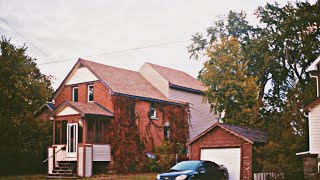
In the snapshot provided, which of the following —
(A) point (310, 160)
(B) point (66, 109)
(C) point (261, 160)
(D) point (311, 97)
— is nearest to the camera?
(A) point (310, 160)

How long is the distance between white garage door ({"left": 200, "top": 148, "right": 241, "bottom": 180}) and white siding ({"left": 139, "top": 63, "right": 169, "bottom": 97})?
12.9 meters

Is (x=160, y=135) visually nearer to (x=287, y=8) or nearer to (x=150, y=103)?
(x=150, y=103)

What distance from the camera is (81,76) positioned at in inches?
1542

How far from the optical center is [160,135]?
4047cm

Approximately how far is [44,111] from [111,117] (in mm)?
8977

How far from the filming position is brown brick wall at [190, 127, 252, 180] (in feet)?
91.4

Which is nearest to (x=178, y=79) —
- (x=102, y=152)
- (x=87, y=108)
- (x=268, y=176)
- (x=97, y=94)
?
(x=97, y=94)

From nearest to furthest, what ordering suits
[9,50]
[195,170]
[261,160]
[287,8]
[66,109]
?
1. [195,170]
2. [261,160]
3. [66,109]
4. [9,50]
5. [287,8]

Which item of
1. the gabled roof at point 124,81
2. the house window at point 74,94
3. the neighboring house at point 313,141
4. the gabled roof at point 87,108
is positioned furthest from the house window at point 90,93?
the neighboring house at point 313,141

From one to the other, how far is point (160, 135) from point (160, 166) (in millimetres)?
4077

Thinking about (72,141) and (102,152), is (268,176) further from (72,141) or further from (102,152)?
(72,141)

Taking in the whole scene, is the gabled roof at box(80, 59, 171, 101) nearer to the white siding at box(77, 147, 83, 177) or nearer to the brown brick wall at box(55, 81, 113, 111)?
the brown brick wall at box(55, 81, 113, 111)

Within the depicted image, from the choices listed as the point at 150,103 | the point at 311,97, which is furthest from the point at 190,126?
the point at 311,97

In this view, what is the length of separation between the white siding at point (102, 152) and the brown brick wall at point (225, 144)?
7.57 meters
